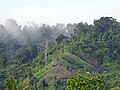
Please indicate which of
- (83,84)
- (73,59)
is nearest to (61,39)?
(73,59)

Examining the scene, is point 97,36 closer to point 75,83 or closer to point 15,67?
point 15,67

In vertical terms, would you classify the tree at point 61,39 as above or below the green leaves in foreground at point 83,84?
below

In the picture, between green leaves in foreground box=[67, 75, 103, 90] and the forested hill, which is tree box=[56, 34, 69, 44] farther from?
green leaves in foreground box=[67, 75, 103, 90]

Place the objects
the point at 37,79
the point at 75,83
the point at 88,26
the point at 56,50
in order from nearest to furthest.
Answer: the point at 75,83 < the point at 37,79 < the point at 56,50 < the point at 88,26

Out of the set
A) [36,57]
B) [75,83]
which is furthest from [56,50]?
[75,83]

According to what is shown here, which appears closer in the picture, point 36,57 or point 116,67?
point 116,67

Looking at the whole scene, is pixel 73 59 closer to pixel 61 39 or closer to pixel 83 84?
pixel 61 39

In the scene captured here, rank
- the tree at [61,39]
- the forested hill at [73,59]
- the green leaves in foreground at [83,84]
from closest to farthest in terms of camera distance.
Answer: the green leaves in foreground at [83,84] → the forested hill at [73,59] → the tree at [61,39]

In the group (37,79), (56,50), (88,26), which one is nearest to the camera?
(37,79)

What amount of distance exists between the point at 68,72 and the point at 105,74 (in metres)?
12.9

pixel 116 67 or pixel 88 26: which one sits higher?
pixel 88 26

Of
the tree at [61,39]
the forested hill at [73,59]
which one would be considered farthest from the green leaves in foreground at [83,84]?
the tree at [61,39]

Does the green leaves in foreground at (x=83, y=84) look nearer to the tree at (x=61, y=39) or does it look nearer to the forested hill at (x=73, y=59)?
the forested hill at (x=73, y=59)

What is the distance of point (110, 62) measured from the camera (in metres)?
135
